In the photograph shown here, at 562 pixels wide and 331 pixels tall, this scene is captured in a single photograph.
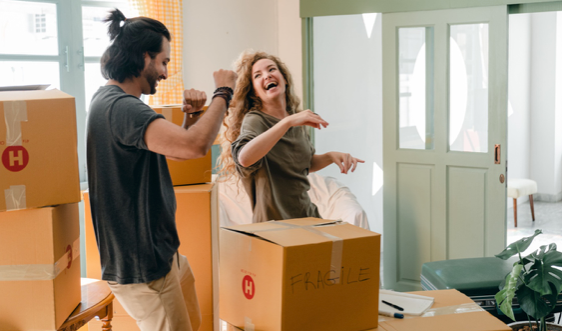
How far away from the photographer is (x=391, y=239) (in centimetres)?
383

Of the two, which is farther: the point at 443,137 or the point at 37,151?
the point at 443,137

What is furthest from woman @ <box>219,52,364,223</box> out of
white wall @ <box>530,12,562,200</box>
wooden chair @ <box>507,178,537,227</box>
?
white wall @ <box>530,12,562,200</box>

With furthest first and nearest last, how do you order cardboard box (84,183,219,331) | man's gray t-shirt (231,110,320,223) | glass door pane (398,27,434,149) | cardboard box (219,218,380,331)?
1. glass door pane (398,27,434,149)
2. cardboard box (84,183,219,331)
3. man's gray t-shirt (231,110,320,223)
4. cardboard box (219,218,380,331)

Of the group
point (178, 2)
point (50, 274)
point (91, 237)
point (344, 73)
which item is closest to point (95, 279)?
point (91, 237)

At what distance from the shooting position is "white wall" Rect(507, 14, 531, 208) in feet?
20.4

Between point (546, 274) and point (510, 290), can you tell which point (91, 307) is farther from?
point (546, 274)

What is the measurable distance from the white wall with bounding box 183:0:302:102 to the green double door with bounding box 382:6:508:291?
0.82 meters

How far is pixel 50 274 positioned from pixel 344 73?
11.1 feet

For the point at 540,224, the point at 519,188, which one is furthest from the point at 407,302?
the point at 540,224

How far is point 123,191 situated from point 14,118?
0.34m

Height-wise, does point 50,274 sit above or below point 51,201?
below

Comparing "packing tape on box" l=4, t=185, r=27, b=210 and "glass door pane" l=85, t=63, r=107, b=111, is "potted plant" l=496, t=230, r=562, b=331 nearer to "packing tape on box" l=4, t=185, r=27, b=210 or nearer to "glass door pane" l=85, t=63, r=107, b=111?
"packing tape on box" l=4, t=185, r=27, b=210

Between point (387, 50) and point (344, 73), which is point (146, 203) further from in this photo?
point (344, 73)

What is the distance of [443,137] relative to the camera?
3.58 m
